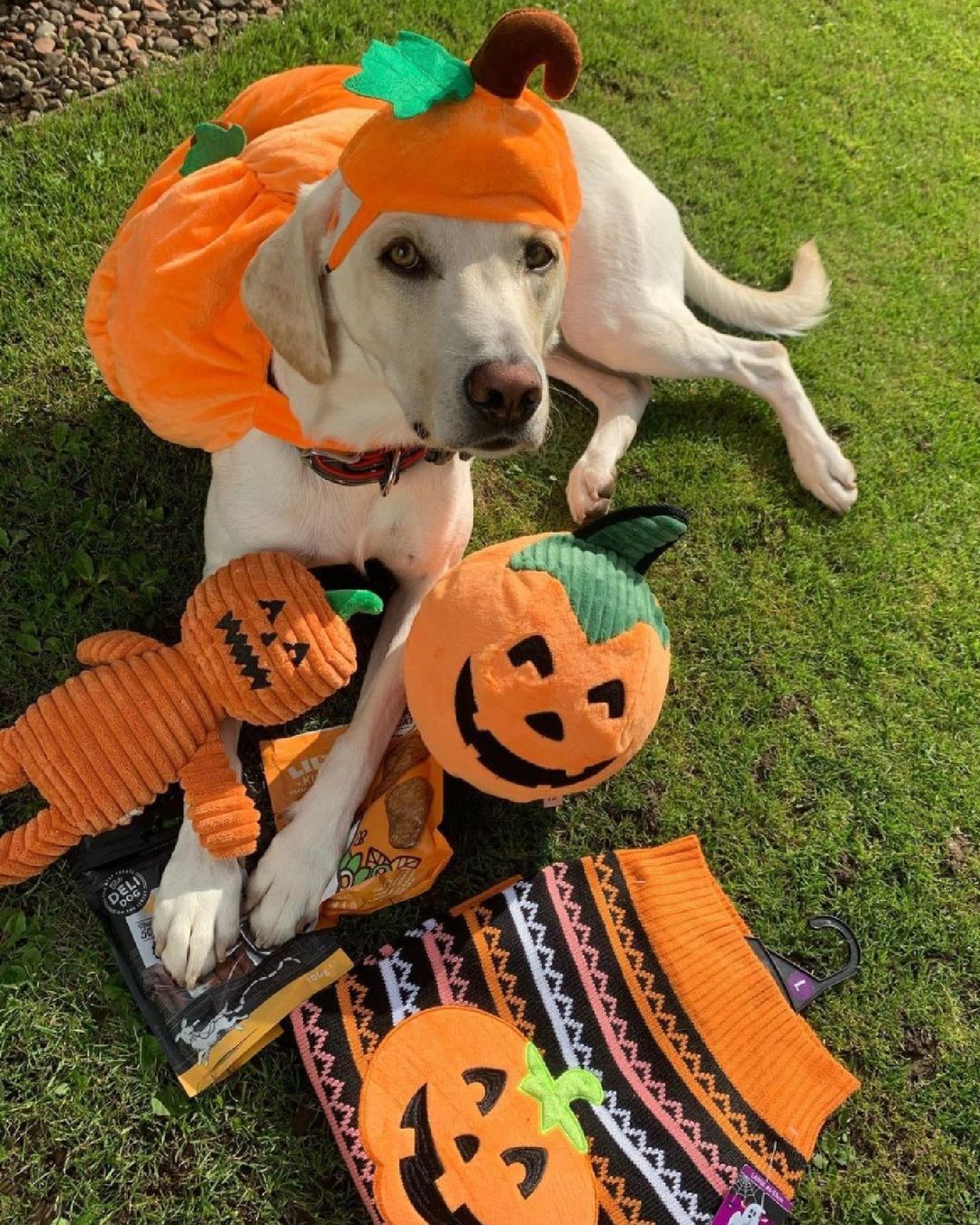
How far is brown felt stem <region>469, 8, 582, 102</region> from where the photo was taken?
1703 millimetres

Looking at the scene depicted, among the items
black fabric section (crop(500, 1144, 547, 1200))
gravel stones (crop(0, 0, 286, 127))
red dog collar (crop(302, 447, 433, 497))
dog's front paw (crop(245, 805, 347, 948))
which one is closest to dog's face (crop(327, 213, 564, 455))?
red dog collar (crop(302, 447, 433, 497))

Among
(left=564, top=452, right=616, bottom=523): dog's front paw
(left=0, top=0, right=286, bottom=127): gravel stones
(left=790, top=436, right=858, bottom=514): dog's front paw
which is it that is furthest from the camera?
(left=0, top=0, right=286, bottom=127): gravel stones

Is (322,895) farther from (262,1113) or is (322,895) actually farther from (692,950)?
(692,950)

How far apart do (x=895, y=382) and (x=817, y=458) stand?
81 centimetres

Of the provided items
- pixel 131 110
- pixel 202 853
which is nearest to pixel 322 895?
pixel 202 853

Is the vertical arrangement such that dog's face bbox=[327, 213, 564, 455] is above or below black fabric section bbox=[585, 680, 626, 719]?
above

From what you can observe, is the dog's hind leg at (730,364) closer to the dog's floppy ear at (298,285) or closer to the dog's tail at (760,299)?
the dog's tail at (760,299)

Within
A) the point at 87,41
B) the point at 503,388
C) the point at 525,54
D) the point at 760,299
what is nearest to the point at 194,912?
the point at 503,388

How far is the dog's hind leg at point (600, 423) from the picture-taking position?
3207 millimetres

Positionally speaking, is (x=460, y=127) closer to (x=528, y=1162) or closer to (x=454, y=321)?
(x=454, y=321)

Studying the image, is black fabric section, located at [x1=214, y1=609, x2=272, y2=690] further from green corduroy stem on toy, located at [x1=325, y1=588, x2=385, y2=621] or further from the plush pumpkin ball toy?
the plush pumpkin ball toy

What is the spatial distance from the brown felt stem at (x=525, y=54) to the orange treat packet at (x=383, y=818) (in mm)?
1619

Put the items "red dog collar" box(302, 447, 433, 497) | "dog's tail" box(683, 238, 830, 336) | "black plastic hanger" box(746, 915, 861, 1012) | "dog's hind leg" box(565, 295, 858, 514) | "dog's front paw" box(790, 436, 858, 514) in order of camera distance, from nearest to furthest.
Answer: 1. "red dog collar" box(302, 447, 433, 497)
2. "black plastic hanger" box(746, 915, 861, 1012)
3. "dog's hind leg" box(565, 295, 858, 514)
4. "dog's front paw" box(790, 436, 858, 514)
5. "dog's tail" box(683, 238, 830, 336)

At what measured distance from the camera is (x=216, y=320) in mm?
2252
